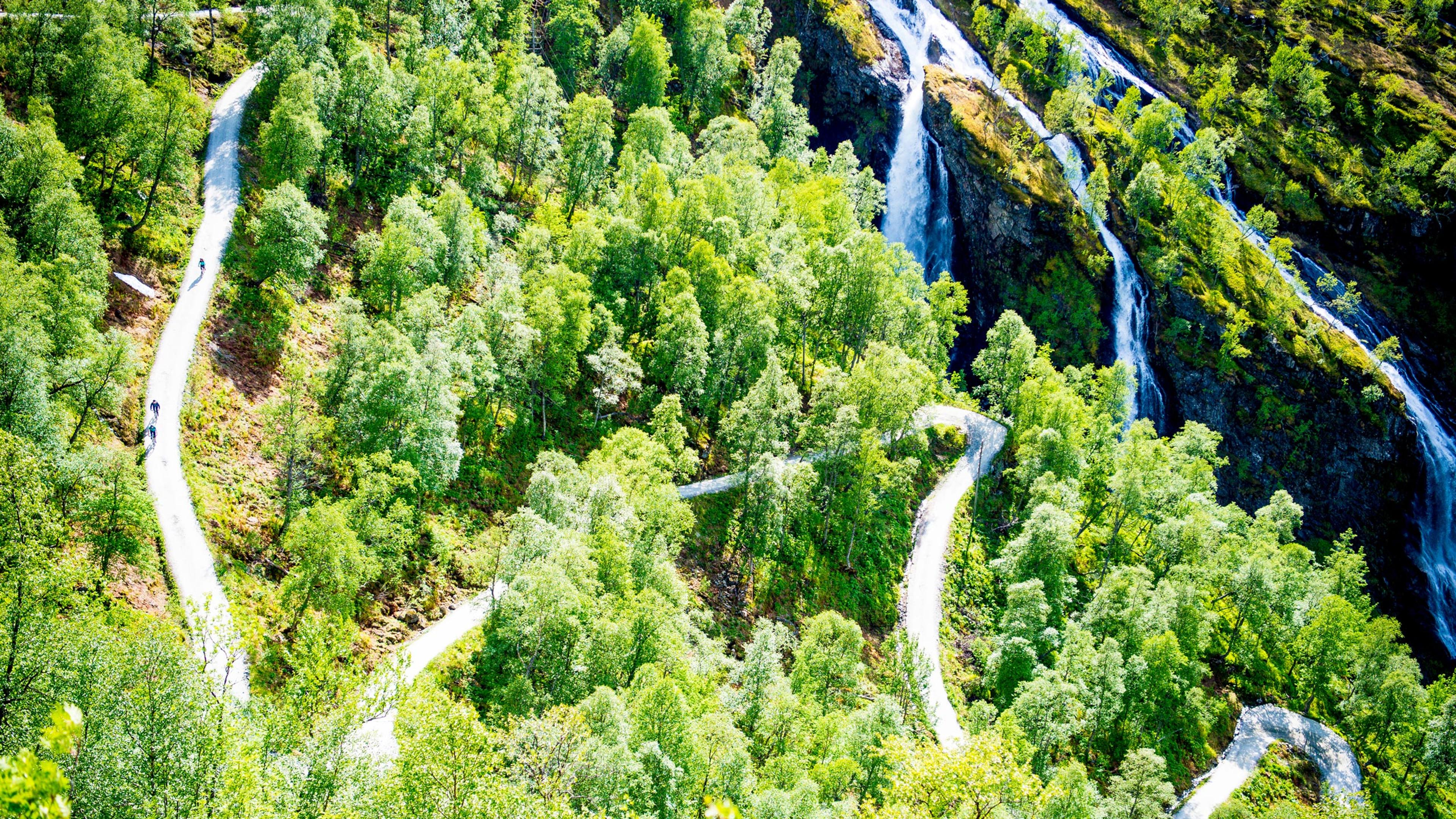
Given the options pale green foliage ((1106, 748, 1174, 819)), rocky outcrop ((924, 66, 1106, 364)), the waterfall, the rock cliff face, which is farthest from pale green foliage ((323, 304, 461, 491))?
the rock cliff face

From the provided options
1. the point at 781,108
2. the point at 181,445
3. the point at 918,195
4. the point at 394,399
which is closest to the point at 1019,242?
the point at 918,195

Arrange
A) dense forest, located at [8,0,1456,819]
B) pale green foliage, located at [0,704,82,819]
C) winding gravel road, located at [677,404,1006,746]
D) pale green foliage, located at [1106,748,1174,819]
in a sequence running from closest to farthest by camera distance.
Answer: pale green foliage, located at [0,704,82,819] < dense forest, located at [8,0,1456,819] < pale green foliage, located at [1106,748,1174,819] < winding gravel road, located at [677,404,1006,746]

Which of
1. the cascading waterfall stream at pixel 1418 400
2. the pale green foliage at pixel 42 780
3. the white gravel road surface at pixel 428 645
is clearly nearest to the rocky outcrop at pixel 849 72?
the cascading waterfall stream at pixel 1418 400

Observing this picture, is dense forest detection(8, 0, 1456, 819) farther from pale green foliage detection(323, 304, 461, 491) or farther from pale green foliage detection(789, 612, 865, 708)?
pale green foliage detection(789, 612, 865, 708)

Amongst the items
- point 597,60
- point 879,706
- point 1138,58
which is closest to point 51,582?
point 879,706

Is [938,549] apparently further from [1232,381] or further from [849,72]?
[849,72]

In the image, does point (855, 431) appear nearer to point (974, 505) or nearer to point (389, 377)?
point (974, 505)

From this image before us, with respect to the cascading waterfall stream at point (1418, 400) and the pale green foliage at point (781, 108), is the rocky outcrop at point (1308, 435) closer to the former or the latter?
the cascading waterfall stream at point (1418, 400)
